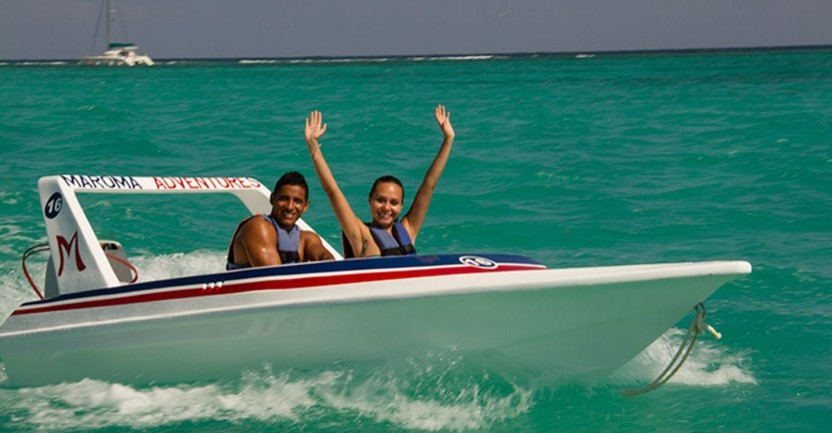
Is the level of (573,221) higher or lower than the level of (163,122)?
lower

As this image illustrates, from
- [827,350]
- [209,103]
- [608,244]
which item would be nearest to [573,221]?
[608,244]

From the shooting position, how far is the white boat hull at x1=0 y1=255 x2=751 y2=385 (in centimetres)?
596

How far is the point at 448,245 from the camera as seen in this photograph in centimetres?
1285

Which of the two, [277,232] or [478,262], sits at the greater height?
[277,232]

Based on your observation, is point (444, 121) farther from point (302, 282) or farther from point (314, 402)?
point (314, 402)

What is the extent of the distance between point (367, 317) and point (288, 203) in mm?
946

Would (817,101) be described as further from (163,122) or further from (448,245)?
(448,245)

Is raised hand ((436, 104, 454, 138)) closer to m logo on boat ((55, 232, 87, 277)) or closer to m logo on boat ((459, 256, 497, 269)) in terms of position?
m logo on boat ((459, 256, 497, 269))

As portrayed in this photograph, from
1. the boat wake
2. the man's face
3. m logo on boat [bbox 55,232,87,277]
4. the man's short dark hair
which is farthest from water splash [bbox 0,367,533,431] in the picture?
the man's short dark hair

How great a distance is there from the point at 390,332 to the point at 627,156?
1518cm

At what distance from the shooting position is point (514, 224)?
13.9 meters

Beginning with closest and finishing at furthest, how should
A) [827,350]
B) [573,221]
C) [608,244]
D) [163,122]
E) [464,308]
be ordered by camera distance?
[464,308], [827,350], [608,244], [573,221], [163,122]

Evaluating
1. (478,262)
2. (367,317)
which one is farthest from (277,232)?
(478,262)

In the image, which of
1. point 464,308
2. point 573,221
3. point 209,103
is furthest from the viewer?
point 209,103
